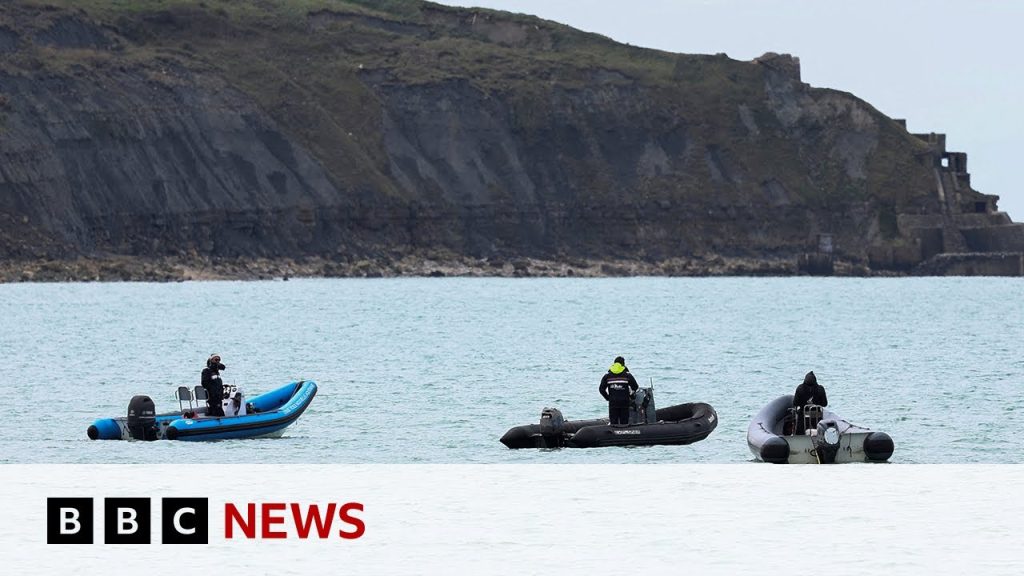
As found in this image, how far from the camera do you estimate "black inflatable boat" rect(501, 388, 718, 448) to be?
33.2 m

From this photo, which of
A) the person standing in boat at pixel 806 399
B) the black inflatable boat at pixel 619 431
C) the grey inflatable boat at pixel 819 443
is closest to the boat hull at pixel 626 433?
the black inflatable boat at pixel 619 431

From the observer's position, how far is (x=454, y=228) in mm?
178500

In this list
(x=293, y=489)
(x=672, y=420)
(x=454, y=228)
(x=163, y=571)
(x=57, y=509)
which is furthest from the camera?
(x=454, y=228)

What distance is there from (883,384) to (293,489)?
33.0 meters

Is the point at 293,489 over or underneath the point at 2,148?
underneath

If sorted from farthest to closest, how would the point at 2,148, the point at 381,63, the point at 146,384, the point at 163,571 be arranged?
the point at 381,63 < the point at 2,148 < the point at 146,384 < the point at 163,571

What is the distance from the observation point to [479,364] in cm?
6462

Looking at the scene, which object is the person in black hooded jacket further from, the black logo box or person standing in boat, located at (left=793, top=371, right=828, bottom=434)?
the black logo box

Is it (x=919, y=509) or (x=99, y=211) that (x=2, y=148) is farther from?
(x=919, y=509)

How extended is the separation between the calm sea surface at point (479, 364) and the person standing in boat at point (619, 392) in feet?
1.98

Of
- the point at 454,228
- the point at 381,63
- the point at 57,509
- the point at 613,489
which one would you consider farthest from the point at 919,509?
the point at 381,63

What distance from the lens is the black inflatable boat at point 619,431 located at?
109ft

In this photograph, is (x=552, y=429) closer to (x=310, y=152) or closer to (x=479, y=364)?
(x=479, y=364)

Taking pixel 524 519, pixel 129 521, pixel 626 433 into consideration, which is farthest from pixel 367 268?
pixel 129 521
